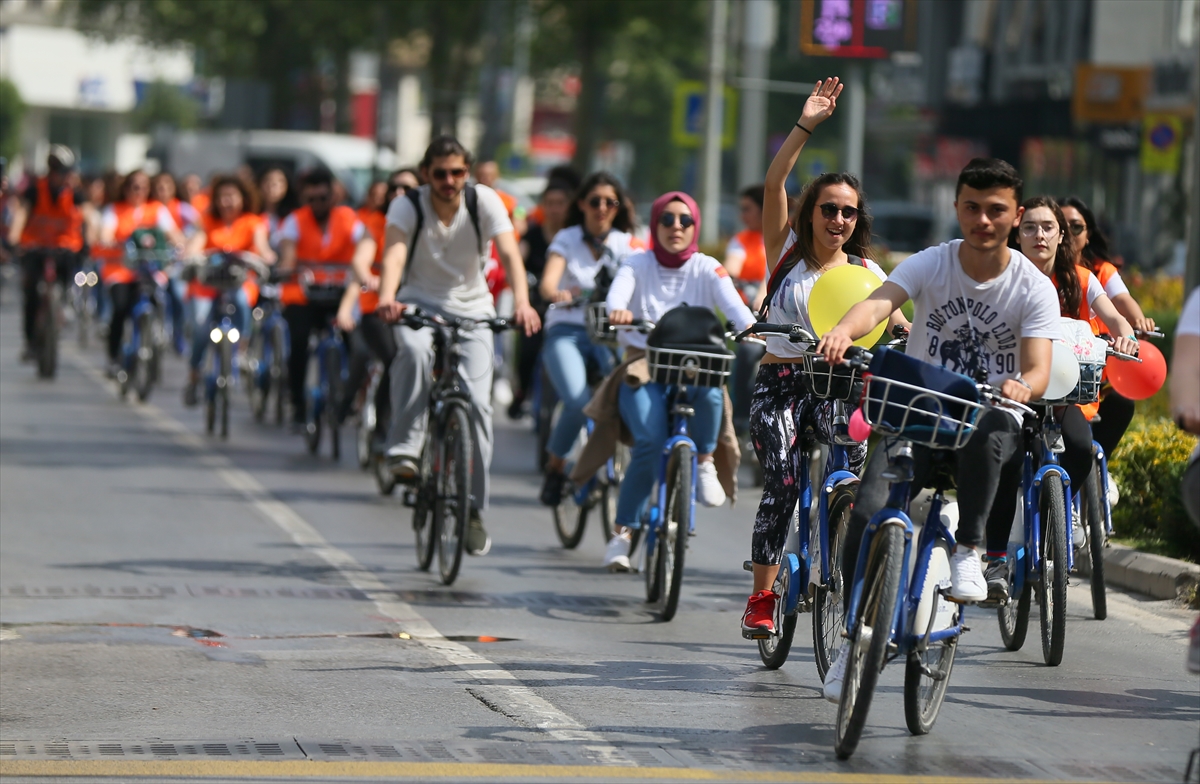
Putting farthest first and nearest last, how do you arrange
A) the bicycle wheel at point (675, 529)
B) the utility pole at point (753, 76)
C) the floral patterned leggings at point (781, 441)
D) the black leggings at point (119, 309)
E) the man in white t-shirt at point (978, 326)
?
the utility pole at point (753, 76) → the black leggings at point (119, 309) → the bicycle wheel at point (675, 529) → the floral patterned leggings at point (781, 441) → the man in white t-shirt at point (978, 326)

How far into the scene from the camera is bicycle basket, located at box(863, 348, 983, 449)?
231 inches

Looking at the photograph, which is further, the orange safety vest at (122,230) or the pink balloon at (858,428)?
the orange safety vest at (122,230)

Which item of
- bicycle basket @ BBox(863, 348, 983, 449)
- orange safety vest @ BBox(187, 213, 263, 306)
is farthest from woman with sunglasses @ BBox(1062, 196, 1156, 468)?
orange safety vest @ BBox(187, 213, 263, 306)

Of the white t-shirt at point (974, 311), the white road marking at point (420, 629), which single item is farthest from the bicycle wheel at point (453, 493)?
the white t-shirt at point (974, 311)

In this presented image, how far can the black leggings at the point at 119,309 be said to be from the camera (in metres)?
18.1

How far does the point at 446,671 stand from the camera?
291 inches

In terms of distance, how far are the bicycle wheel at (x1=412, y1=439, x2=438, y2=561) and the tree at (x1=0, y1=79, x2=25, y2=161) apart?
69.7 meters

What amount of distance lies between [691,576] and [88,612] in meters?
2.91

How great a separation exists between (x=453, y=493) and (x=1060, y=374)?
3419mm

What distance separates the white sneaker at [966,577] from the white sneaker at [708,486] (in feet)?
8.90

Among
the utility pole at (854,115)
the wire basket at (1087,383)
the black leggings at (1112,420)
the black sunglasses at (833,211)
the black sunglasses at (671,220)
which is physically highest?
the utility pole at (854,115)

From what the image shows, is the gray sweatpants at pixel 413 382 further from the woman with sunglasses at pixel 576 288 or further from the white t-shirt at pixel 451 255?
the woman with sunglasses at pixel 576 288

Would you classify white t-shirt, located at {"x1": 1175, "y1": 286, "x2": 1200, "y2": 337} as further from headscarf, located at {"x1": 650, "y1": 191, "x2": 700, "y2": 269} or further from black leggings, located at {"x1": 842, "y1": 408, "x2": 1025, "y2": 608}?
headscarf, located at {"x1": 650, "y1": 191, "x2": 700, "y2": 269}

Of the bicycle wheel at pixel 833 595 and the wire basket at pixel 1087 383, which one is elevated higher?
the wire basket at pixel 1087 383
